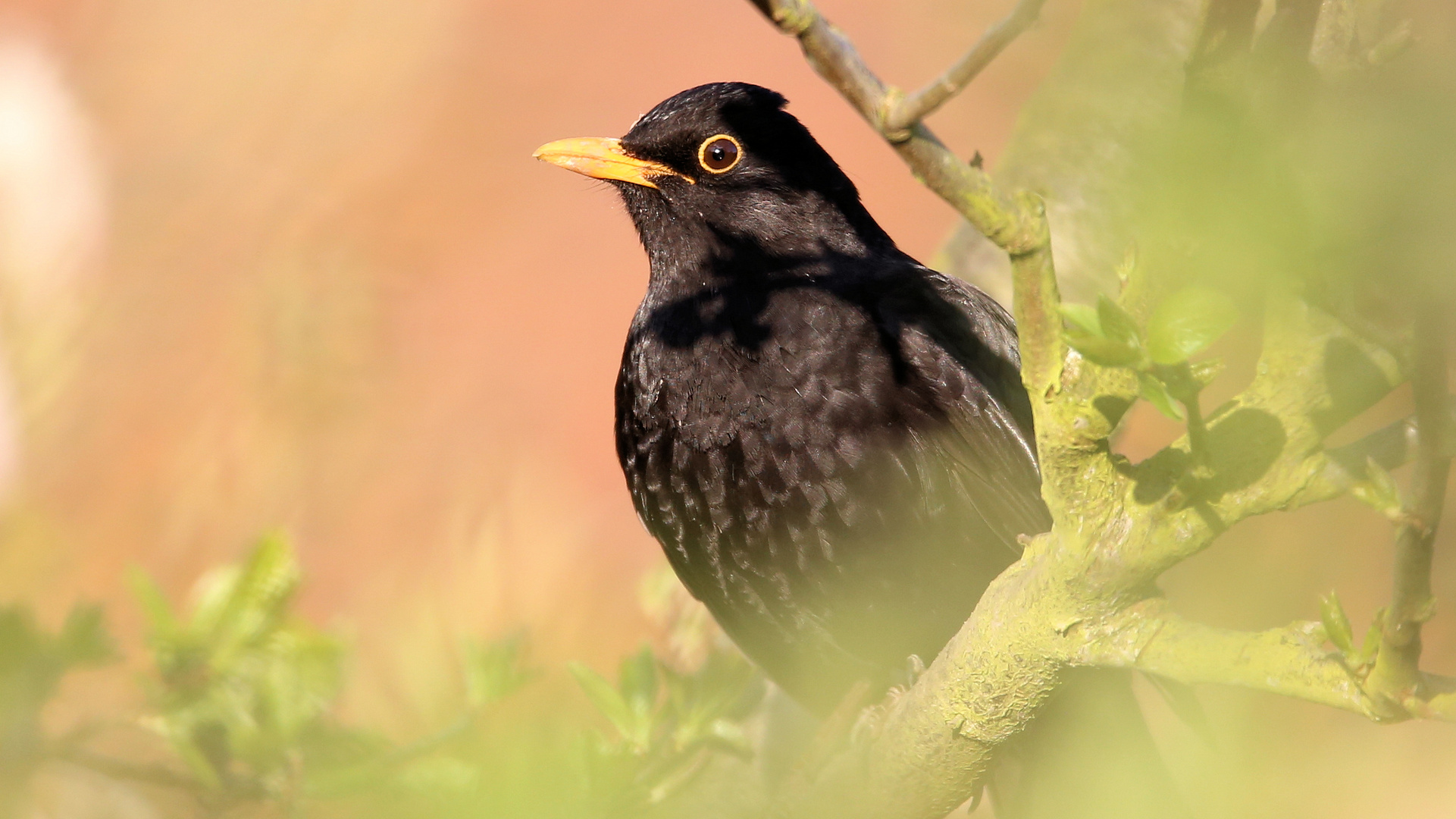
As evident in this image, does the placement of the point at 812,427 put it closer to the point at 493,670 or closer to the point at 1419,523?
the point at 493,670

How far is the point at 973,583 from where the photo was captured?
337cm

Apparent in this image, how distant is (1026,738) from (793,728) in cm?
138

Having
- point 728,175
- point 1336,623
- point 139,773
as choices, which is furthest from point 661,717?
point 1336,623

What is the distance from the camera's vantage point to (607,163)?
12.6 feet

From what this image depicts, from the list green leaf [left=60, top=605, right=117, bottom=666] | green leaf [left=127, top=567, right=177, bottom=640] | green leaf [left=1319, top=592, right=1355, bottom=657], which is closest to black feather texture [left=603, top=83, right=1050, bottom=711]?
green leaf [left=127, top=567, right=177, bottom=640]

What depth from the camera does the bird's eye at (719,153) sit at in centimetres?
380

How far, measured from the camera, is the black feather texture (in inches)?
125

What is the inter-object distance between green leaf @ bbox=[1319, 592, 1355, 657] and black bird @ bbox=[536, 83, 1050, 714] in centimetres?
169

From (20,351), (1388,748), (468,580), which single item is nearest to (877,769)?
(468,580)

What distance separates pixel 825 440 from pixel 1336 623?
5.71ft

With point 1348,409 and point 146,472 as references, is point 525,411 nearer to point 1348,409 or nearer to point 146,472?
point 146,472

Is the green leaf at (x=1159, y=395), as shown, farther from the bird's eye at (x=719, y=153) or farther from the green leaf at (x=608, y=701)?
the bird's eye at (x=719, y=153)

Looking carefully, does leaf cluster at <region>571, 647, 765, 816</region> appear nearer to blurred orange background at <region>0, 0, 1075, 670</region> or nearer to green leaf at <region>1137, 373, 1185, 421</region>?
blurred orange background at <region>0, 0, 1075, 670</region>

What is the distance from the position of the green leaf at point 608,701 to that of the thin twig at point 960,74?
5.11ft
